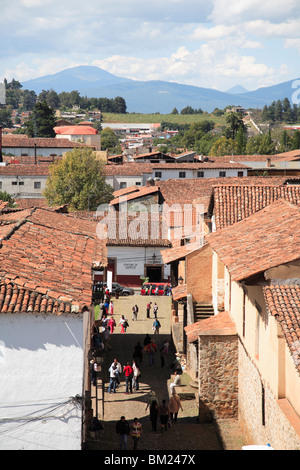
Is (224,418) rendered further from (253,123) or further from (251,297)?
(253,123)

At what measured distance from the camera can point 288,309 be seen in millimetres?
12469

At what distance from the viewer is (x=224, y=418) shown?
18.4 m

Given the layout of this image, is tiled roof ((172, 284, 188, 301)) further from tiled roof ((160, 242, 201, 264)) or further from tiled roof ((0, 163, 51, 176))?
tiled roof ((0, 163, 51, 176))

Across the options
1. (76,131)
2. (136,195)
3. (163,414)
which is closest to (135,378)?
(163,414)

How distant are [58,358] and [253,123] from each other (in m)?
173

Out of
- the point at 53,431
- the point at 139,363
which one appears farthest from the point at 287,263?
the point at 139,363

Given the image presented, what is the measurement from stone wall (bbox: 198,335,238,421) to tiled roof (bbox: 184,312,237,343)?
0.11 metres

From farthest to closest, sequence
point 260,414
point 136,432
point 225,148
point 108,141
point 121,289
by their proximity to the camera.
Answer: point 108,141, point 225,148, point 121,289, point 136,432, point 260,414

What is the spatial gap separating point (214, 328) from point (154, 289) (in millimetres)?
21592

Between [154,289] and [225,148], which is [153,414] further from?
[225,148]

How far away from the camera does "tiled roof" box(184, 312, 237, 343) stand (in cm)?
1841

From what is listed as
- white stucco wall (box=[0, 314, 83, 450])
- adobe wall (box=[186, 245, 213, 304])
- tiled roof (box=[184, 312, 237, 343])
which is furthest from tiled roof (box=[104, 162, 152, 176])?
white stucco wall (box=[0, 314, 83, 450])

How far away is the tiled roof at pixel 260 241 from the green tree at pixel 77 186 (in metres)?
38.0
